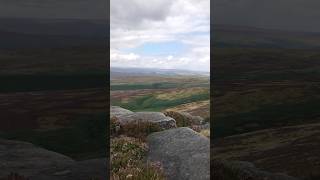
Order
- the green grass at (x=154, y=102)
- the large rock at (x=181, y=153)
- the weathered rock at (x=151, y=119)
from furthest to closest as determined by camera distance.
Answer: the green grass at (x=154, y=102)
the weathered rock at (x=151, y=119)
the large rock at (x=181, y=153)

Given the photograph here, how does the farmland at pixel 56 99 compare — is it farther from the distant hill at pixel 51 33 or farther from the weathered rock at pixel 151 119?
the weathered rock at pixel 151 119

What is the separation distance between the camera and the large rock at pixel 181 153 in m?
18.2

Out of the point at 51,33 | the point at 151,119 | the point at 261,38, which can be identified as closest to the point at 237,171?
the point at 261,38

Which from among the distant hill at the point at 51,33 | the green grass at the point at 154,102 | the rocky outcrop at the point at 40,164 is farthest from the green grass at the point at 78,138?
the green grass at the point at 154,102

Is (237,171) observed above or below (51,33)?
below

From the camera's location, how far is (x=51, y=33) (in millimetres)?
13609

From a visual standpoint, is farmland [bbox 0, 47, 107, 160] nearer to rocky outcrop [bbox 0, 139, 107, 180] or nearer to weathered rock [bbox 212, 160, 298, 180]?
rocky outcrop [bbox 0, 139, 107, 180]

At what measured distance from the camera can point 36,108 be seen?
13219 mm

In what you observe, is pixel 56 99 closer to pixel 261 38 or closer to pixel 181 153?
pixel 261 38

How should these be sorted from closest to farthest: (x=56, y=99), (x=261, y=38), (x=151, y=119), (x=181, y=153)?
1. (x=56, y=99)
2. (x=261, y=38)
3. (x=181, y=153)
4. (x=151, y=119)

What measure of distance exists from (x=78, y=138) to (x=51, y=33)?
9.46ft

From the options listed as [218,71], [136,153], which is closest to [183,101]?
[136,153]

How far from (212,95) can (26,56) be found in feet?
16.8

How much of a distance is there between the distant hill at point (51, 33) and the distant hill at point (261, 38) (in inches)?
125
